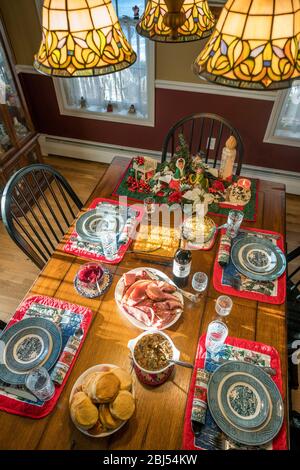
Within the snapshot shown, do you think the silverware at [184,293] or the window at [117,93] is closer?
the silverware at [184,293]

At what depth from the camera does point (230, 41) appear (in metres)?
0.73

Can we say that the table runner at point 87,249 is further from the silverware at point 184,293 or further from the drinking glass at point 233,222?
the drinking glass at point 233,222

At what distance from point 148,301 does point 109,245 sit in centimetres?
34

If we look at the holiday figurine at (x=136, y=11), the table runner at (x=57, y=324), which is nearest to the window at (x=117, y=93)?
the holiday figurine at (x=136, y=11)

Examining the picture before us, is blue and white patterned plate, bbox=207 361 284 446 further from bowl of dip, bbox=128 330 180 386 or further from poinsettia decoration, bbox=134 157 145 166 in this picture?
poinsettia decoration, bbox=134 157 145 166

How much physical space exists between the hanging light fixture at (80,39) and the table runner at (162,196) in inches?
35.9

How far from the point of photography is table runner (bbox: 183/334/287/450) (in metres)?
1.00

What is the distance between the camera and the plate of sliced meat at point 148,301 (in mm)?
1254

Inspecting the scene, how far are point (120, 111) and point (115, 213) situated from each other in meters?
1.84

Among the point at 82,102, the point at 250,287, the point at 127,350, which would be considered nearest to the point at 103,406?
the point at 127,350

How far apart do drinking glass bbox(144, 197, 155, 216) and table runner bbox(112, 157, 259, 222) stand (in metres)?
0.09

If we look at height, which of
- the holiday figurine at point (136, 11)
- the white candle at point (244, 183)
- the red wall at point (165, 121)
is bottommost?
the red wall at point (165, 121)

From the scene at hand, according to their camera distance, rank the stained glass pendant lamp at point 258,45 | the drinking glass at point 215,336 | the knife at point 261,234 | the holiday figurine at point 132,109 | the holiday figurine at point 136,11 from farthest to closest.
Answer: the holiday figurine at point 132,109 → the holiday figurine at point 136,11 → the knife at point 261,234 → the drinking glass at point 215,336 → the stained glass pendant lamp at point 258,45

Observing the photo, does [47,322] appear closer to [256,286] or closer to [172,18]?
[256,286]
